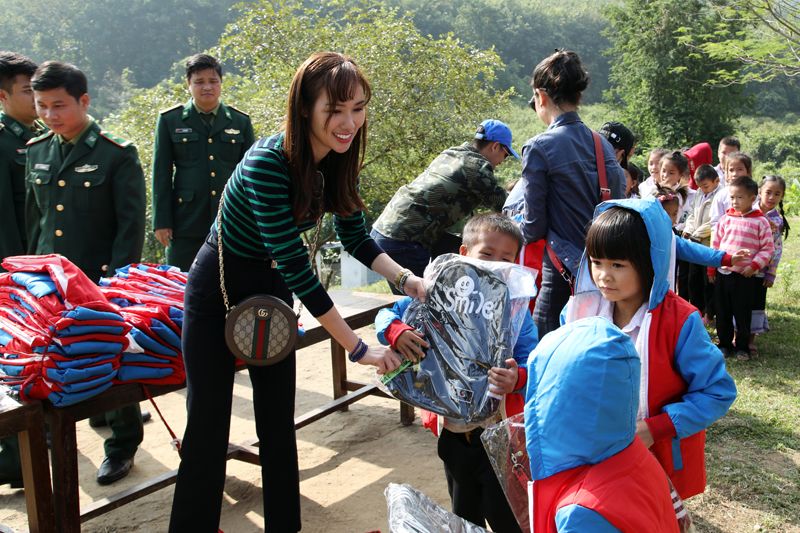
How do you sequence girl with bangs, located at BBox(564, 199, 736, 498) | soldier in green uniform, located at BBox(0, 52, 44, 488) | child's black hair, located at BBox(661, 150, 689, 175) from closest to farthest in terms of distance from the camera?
1. girl with bangs, located at BBox(564, 199, 736, 498)
2. soldier in green uniform, located at BBox(0, 52, 44, 488)
3. child's black hair, located at BBox(661, 150, 689, 175)

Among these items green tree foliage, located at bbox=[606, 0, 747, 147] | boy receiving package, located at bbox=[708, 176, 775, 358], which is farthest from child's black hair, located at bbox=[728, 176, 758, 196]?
green tree foliage, located at bbox=[606, 0, 747, 147]

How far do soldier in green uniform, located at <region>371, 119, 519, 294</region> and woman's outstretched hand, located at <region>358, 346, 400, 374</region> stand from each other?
152 centimetres

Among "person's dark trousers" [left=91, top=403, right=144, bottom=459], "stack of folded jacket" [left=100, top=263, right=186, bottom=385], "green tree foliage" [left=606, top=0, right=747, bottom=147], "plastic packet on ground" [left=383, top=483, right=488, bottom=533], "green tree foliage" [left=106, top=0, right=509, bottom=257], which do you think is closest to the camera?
"plastic packet on ground" [left=383, top=483, right=488, bottom=533]

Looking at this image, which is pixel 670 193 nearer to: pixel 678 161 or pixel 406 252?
pixel 678 161

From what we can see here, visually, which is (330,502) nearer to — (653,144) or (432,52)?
(432,52)

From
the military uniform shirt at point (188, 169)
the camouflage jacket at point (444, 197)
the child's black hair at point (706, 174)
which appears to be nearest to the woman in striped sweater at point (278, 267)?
the camouflage jacket at point (444, 197)

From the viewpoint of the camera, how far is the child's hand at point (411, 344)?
197cm

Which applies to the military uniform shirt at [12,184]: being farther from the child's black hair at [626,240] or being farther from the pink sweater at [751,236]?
the pink sweater at [751,236]

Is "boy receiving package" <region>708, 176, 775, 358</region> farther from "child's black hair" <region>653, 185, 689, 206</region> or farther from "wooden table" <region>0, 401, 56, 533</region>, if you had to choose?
"wooden table" <region>0, 401, 56, 533</region>

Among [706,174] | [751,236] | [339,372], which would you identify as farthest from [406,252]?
[706,174]

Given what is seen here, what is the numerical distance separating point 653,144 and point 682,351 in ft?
85.9

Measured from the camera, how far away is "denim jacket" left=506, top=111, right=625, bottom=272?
2879mm

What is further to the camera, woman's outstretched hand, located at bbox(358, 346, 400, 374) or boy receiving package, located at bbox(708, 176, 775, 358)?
boy receiving package, located at bbox(708, 176, 775, 358)

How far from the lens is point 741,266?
15.8 feet
